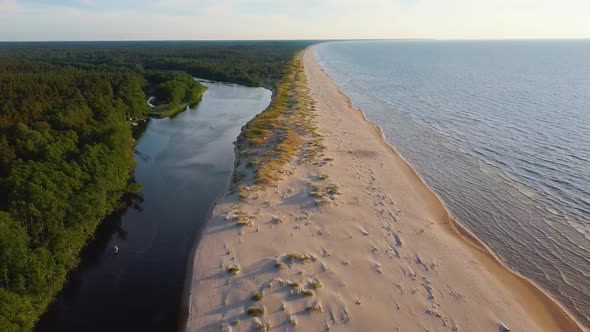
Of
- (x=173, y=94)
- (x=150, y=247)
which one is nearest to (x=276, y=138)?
(x=150, y=247)

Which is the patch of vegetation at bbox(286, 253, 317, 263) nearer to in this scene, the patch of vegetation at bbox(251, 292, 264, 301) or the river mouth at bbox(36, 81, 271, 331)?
the patch of vegetation at bbox(251, 292, 264, 301)

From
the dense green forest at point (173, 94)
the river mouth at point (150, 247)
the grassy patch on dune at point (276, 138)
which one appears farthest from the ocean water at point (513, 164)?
the dense green forest at point (173, 94)

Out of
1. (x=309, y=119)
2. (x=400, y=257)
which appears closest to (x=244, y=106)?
(x=309, y=119)

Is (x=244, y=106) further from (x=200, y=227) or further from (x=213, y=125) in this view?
(x=200, y=227)

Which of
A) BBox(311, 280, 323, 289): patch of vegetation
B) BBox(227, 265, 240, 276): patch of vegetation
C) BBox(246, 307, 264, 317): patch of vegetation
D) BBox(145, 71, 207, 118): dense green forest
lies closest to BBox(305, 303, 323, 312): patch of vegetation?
BBox(311, 280, 323, 289): patch of vegetation

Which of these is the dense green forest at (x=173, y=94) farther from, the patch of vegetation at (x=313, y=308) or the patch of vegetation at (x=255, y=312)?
the patch of vegetation at (x=313, y=308)

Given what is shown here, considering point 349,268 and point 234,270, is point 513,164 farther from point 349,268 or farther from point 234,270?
point 234,270

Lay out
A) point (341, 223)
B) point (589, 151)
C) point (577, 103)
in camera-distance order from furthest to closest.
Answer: point (577, 103) < point (589, 151) < point (341, 223)

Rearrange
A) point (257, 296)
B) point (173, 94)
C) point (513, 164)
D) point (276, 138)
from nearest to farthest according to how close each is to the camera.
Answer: point (257, 296)
point (513, 164)
point (276, 138)
point (173, 94)
